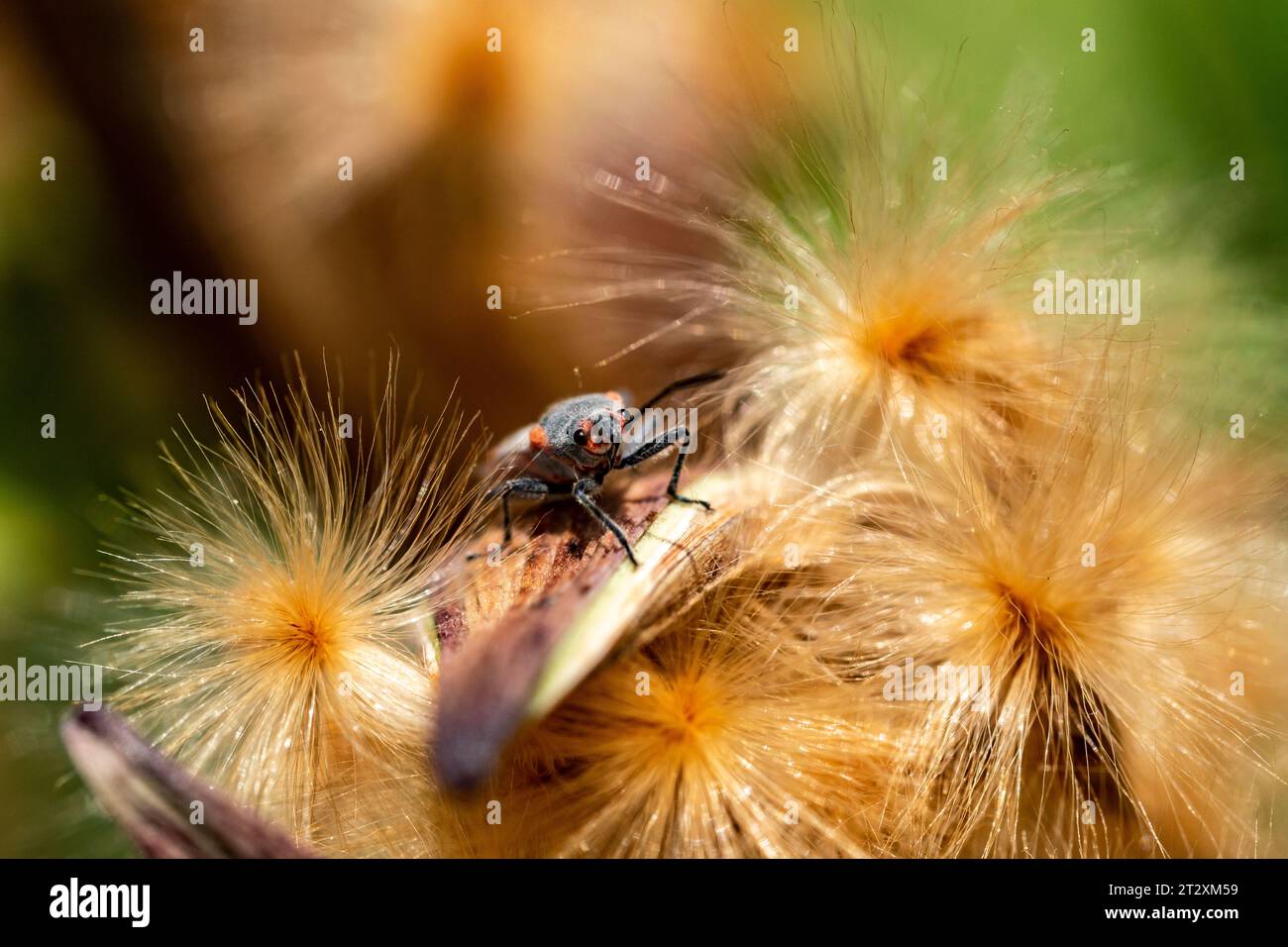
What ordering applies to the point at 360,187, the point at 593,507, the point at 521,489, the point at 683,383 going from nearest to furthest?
the point at 593,507
the point at 521,489
the point at 683,383
the point at 360,187

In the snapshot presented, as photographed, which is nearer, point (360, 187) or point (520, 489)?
point (520, 489)

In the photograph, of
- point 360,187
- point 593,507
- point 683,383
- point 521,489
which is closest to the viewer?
point 593,507

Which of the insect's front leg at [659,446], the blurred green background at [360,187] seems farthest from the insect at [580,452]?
the blurred green background at [360,187]

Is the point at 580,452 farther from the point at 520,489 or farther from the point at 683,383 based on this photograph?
the point at 683,383

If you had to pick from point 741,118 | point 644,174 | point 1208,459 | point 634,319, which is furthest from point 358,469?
point 1208,459

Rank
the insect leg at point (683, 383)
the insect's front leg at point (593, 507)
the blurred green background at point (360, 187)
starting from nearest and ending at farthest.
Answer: the insect's front leg at point (593, 507)
the insect leg at point (683, 383)
the blurred green background at point (360, 187)

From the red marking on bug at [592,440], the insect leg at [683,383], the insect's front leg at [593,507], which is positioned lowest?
the insect's front leg at [593,507]

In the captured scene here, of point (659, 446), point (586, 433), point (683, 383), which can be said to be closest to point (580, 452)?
point (586, 433)

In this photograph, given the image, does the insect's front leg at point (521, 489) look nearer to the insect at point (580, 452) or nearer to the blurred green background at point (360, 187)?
the insect at point (580, 452)
